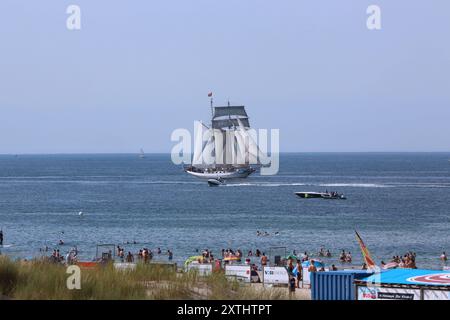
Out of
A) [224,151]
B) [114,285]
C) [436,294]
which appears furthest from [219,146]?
[114,285]

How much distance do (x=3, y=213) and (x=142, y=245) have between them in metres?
31.6

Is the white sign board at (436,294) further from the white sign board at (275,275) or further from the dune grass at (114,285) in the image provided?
the white sign board at (275,275)

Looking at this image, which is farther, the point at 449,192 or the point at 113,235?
the point at 449,192

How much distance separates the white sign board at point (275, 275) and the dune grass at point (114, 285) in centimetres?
960

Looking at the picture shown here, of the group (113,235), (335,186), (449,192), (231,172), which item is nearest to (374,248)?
(113,235)

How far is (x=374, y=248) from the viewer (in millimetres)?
51031

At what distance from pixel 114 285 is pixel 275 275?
11.8m

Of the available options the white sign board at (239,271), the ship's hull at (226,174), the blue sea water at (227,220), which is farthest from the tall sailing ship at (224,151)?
the white sign board at (239,271)

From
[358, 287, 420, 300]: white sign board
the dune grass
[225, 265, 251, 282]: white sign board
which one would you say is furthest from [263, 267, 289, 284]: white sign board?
the dune grass

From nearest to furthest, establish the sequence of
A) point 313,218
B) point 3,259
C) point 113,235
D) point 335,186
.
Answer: point 3,259
point 113,235
point 313,218
point 335,186

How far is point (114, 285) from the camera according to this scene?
13.6 metres
